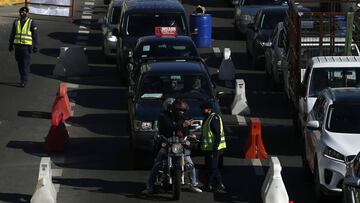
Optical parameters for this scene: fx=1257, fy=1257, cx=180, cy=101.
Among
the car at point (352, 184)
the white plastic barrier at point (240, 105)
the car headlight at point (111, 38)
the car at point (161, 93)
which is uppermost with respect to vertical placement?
the car at point (352, 184)

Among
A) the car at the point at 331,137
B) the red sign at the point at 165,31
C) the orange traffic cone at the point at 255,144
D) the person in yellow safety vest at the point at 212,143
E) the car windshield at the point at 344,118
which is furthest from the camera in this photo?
the red sign at the point at 165,31

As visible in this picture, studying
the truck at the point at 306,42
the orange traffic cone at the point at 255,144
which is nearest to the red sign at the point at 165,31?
the truck at the point at 306,42

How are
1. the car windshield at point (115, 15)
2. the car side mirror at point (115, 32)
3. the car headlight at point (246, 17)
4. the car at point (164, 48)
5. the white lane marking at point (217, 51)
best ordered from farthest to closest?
1. the car headlight at point (246, 17)
2. the white lane marking at point (217, 51)
3. the car windshield at point (115, 15)
4. the car side mirror at point (115, 32)
5. the car at point (164, 48)

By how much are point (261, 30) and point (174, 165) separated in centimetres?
1412

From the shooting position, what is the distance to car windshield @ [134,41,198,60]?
28453mm

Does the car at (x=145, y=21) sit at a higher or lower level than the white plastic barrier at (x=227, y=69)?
higher

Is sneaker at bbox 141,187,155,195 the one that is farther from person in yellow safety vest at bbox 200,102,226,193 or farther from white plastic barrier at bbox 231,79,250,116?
white plastic barrier at bbox 231,79,250,116

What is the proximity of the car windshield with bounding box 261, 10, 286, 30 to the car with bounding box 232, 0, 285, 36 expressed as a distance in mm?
3185

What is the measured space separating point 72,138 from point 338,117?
6774 mm

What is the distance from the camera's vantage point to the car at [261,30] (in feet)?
106

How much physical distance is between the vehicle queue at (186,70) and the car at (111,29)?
0.16ft

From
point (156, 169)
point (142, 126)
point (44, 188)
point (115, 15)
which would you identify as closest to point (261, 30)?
point (115, 15)

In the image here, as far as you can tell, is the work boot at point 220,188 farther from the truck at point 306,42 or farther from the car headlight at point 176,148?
the truck at point 306,42

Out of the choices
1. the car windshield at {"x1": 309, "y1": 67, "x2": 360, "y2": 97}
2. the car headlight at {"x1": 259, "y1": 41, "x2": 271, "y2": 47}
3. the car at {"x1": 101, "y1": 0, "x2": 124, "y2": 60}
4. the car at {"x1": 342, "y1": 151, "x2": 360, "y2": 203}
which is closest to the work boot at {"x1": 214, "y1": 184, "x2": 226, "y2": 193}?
the car at {"x1": 342, "y1": 151, "x2": 360, "y2": 203}
